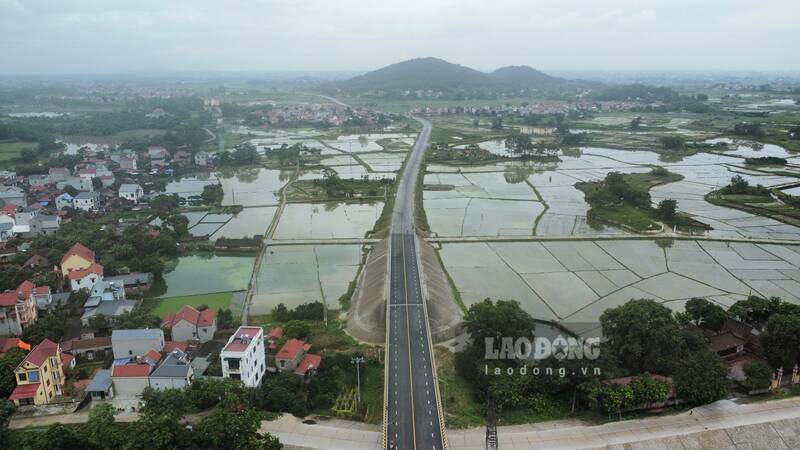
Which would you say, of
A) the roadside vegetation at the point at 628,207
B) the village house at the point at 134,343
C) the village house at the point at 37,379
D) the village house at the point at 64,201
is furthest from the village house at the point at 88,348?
the roadside vegetation at the point at 628,207

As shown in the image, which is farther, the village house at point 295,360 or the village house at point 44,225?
the village house at point 44,225

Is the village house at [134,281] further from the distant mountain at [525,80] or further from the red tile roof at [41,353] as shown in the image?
the distant mountain at [525,80]

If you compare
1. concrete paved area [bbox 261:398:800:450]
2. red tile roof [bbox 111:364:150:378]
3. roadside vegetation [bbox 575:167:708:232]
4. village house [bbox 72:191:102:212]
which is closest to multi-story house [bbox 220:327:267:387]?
concrete paved area [bbox 261:398:800:450]

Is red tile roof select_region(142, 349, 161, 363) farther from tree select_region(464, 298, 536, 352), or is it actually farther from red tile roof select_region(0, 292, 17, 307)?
tree select_region(464, 298, 536, 352)

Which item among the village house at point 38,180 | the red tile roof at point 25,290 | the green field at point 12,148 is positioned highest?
the green field at point 12,148

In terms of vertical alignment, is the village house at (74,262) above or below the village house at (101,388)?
above

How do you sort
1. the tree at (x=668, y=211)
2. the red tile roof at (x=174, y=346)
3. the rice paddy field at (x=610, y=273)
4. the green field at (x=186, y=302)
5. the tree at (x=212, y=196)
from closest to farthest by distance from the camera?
the red tile roof at (x=174, y=346), the green field at (x=186, y=302), the rice paddy field at (x=610, y=273), the tree at (x=668, y=211), the tree at (x=212, y=196)

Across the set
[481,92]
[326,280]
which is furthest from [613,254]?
[481,92]

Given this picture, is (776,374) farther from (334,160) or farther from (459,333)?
(334,160)
